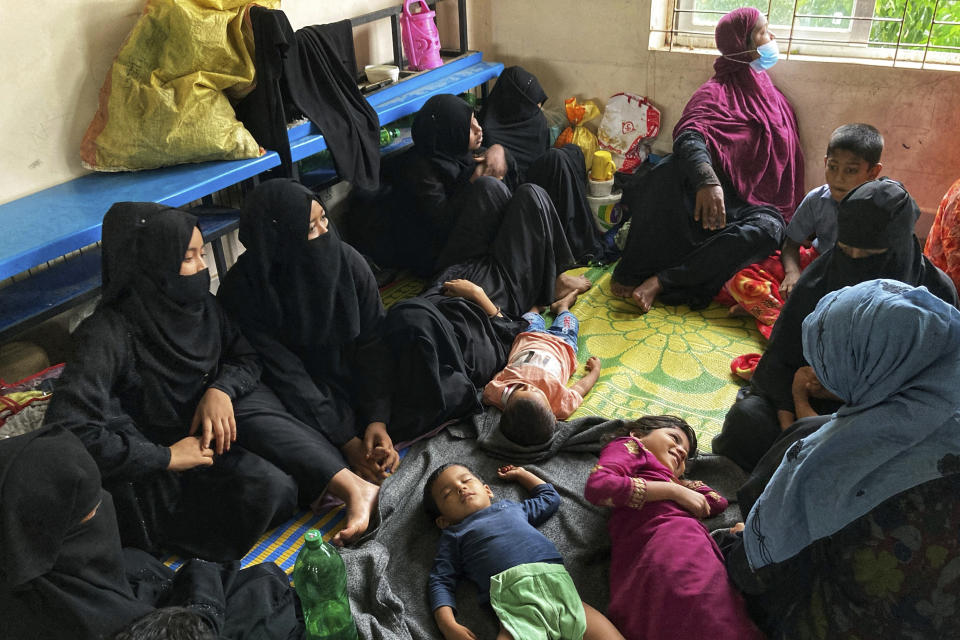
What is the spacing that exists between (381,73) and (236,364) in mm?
2016

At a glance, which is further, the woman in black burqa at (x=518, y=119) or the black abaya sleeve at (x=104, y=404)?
the woman in black burqa at (x=518, y=119)

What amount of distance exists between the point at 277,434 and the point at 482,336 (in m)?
0.89

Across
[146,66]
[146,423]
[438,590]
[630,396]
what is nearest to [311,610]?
[438,590]

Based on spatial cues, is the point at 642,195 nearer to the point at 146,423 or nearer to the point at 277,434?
the point at 277,434

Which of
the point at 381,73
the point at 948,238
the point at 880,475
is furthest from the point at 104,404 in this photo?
the point at 948,238

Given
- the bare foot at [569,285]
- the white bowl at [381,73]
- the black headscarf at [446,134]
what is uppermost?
the white bowl at [381,73]

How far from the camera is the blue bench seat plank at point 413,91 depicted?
120 inches

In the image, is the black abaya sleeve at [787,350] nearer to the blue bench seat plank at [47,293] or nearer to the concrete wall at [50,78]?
the blue bench seat plank at [47,293]

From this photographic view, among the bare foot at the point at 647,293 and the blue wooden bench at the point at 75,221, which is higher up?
the blue wooden bench at the point at 75,221

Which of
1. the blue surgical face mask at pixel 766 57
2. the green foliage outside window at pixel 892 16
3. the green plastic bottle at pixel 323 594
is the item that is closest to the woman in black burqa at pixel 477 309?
the green plastic bottle at pixel 323 594

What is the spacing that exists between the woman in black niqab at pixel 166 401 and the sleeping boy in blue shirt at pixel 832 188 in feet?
6.56

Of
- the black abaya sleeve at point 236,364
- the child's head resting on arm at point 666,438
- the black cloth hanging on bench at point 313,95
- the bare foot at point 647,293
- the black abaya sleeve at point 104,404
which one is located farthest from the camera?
the bare foot at point 647,293

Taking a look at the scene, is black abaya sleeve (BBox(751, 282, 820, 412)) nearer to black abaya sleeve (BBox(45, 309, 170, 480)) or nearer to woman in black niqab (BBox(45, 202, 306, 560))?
woman in black niqab (BBox(45, 202, 306, 560))

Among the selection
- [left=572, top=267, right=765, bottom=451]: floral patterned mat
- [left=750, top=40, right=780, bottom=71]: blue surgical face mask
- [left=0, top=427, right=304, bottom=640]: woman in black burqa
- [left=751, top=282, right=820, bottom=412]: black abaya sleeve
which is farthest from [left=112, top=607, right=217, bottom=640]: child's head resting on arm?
[left=750, top=40, right=780, bottom=71]: blue surgical face mask
